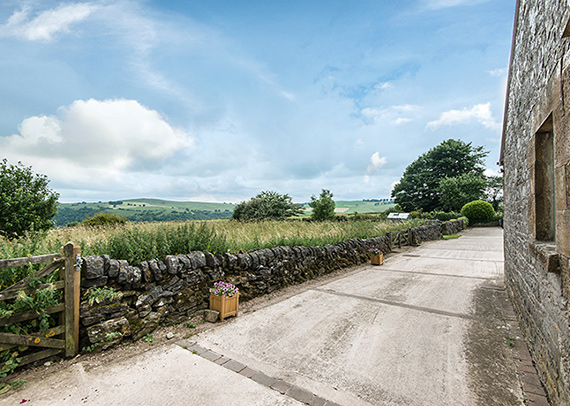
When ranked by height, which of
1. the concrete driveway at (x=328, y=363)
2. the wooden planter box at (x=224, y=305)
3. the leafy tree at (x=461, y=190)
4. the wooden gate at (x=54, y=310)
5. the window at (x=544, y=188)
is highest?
the leafy tree at (x=461, y=190)

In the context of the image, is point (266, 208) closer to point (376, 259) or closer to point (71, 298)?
point (376, 259)

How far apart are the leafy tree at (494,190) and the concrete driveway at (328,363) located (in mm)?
38341

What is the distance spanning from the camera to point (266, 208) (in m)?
21.9

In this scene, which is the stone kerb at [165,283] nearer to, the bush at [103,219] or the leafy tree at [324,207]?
the bush at [103,219]

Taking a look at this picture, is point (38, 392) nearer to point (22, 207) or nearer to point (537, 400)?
point (537, 400)

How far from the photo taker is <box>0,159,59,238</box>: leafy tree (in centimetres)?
862

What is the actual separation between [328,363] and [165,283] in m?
2.88

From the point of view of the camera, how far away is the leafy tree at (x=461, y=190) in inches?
1262

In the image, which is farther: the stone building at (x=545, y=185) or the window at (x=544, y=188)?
the window at (x=544, y=188)

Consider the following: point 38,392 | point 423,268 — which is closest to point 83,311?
point 38,392

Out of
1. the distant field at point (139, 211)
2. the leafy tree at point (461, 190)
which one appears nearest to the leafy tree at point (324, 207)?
the distant field at point (139, 211)

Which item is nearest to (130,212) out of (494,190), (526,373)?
(526,373)

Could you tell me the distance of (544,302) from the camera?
9.32 feet

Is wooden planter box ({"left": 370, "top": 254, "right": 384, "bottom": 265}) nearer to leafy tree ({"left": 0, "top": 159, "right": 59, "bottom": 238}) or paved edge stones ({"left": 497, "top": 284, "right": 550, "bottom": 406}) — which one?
paved edge stones ({"left": 497, "top": 284, "right": 550, "bottom": 406})
